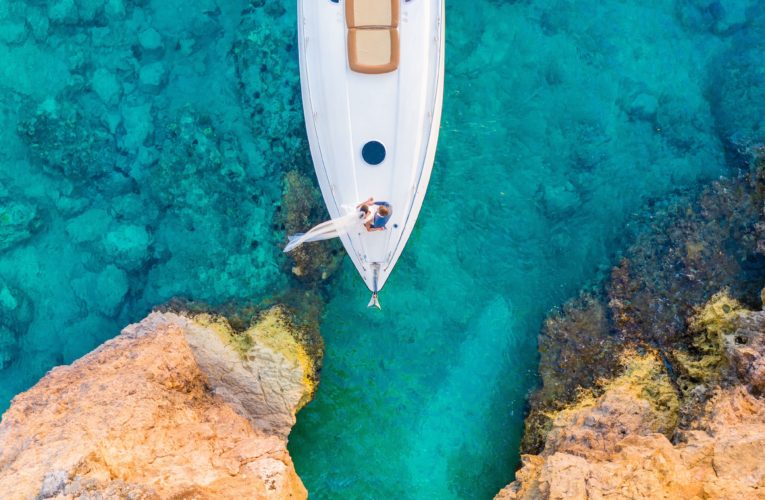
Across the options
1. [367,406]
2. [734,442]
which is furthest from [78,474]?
[734,442]

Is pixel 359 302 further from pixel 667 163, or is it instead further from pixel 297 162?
pixel 667 163

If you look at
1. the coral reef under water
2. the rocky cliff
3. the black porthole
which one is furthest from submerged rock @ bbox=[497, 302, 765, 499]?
the coral reef under water

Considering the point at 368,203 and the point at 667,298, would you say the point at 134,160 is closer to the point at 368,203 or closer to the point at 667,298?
the point at 368,203

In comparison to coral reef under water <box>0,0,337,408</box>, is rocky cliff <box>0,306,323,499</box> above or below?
below

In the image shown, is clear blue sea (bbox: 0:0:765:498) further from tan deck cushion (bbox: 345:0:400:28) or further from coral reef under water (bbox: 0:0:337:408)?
tan deck cushion (bbox: 345:0:400:28)

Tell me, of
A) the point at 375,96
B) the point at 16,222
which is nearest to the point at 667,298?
the point at 375,96

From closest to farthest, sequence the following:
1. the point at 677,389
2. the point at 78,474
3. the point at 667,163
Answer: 1. the point at 78,474
2. the point at 677,389
3. the point at 667,163
